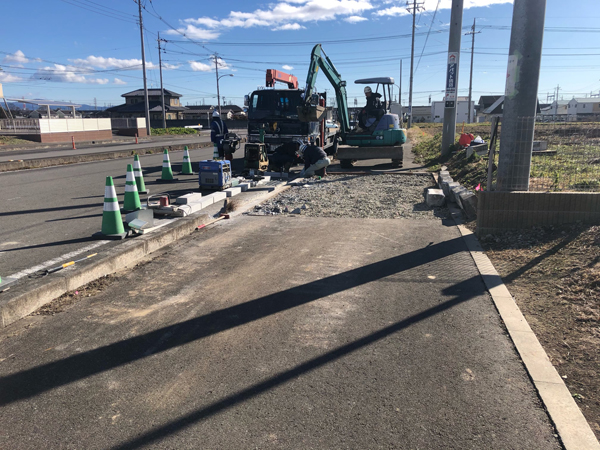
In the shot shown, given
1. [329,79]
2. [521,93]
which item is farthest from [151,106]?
[521,93]

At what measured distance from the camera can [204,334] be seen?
3.88 metres

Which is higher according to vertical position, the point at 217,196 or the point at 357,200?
the point at 217,196

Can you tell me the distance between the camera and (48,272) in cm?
486

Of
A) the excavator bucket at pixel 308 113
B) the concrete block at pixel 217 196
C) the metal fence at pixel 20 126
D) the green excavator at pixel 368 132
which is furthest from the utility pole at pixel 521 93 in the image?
the metal fence at pixel 20 126

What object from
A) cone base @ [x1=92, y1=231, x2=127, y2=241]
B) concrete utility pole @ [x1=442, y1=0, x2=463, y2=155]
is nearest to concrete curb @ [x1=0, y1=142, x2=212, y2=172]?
cone base @ [x1=92, y1=231, x2=127, y2=241]

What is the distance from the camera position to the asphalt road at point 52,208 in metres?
6.14

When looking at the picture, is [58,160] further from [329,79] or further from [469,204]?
[469,204]

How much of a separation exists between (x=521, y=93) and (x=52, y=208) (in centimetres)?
904

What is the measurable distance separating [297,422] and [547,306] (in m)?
2.99

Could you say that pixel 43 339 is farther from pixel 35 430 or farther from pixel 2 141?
pixel 2 141

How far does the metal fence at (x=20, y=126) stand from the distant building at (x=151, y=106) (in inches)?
1541

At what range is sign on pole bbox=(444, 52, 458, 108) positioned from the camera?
16844 mm

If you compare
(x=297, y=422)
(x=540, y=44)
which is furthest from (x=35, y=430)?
(x=540, y=44)

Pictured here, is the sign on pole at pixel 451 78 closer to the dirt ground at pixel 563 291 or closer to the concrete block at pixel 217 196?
the concrete block at pixel 217 196
